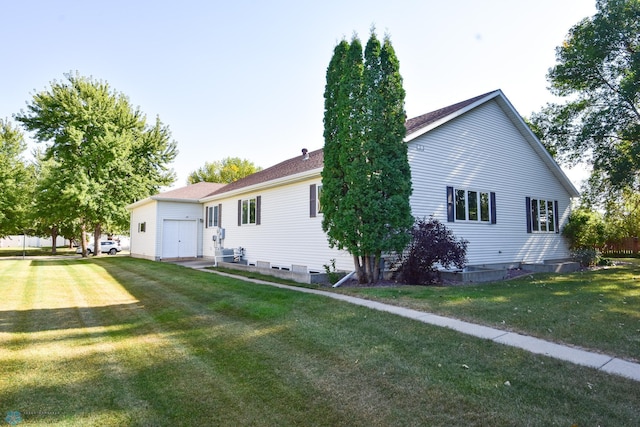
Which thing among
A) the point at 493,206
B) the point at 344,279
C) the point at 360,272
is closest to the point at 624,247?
the point at 493,206

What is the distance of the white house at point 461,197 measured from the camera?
12.0 metres

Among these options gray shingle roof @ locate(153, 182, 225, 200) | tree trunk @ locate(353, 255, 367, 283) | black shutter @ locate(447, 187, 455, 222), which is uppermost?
gray shingle roof @ locate(153, 182, 225, 200)

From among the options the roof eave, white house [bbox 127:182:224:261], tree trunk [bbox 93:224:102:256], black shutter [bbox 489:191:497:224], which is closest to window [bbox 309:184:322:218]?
the roof eave

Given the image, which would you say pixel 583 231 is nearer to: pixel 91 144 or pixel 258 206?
pixel 258 206

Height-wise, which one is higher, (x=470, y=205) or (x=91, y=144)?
(x=91, y=144)

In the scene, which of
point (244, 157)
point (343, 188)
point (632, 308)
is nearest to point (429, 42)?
point (343, 188)

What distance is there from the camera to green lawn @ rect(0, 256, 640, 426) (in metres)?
2.95

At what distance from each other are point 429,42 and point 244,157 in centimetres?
4348

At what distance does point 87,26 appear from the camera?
37.9 feet

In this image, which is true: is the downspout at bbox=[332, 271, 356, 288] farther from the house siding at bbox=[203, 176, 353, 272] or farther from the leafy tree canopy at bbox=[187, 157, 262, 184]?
the leafy tree canopy at bbox=[187, 157, 262, 184]

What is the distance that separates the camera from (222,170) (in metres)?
50.9

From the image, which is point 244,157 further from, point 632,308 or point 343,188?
point 632,308

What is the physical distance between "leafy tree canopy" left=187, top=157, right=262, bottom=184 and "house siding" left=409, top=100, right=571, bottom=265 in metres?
40.3

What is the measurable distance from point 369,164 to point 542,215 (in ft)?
36.9
